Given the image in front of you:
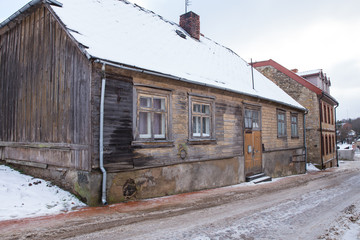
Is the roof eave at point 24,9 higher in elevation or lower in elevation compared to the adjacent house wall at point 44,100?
higher

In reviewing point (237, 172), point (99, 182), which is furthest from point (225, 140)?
point (99, 182)

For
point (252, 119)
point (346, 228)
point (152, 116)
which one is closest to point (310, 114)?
point (252, 119)

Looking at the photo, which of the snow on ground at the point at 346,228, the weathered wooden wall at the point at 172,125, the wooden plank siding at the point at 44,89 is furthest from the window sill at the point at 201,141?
the snow on ground at the point at 346,228

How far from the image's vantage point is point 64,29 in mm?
7113

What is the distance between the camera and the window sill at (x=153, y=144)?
750 centimetres

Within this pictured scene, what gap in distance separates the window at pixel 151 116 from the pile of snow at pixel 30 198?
244 centimetres

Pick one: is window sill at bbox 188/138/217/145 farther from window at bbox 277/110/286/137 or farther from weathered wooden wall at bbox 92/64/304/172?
window at bbox 277/110/286/137

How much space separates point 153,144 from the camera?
795 cm

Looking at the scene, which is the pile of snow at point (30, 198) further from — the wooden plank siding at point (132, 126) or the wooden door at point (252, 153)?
the wooden door at point (252, 153)

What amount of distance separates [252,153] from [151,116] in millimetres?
6369

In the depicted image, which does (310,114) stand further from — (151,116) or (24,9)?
(24,9)

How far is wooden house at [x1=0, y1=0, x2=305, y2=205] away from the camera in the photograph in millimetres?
6773

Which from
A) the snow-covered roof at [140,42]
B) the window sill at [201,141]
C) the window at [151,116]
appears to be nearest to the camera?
the snow-covered roof at [140,42]

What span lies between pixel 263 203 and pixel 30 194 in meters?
5.91
